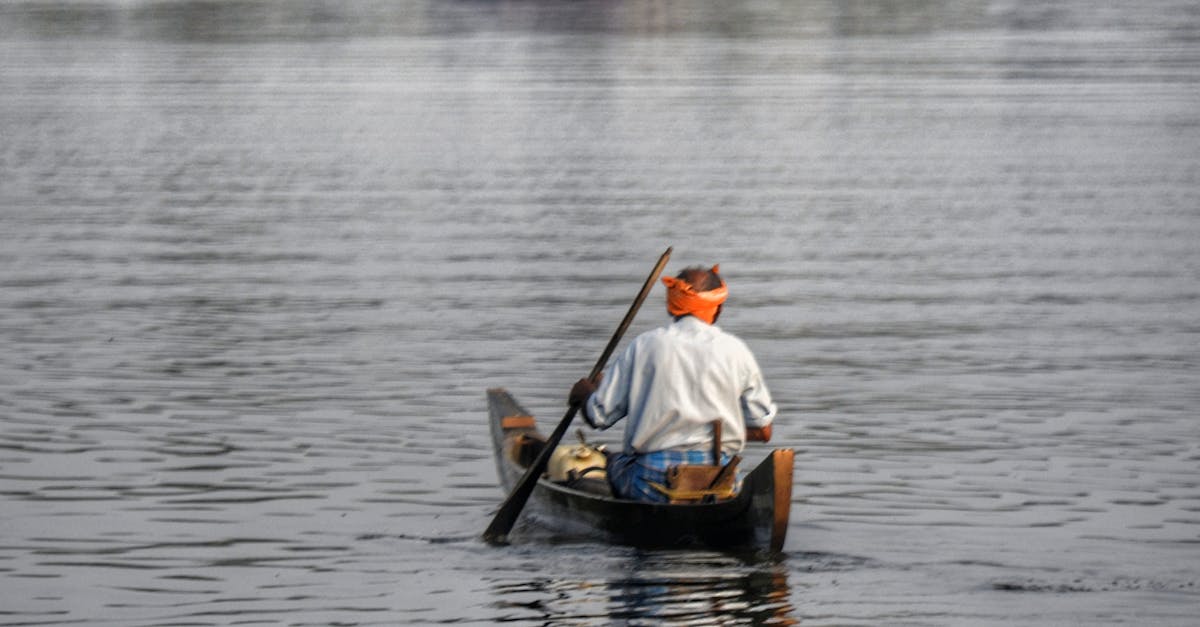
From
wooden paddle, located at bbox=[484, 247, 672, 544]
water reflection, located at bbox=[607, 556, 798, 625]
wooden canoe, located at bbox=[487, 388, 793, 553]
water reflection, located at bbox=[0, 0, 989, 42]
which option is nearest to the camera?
water reflection, located at bbox=[607, 556, 798, 625]

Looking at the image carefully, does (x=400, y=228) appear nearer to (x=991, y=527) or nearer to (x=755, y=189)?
(x=755, y=189)

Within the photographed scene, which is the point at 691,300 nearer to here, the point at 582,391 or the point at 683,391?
the point at 683,391

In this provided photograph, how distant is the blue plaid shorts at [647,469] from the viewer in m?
12.9

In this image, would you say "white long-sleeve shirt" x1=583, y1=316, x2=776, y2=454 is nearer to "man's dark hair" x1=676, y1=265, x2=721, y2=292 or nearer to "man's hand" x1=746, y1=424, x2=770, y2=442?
"man's hand" x1=746, y1=424, x2=770, y2=442

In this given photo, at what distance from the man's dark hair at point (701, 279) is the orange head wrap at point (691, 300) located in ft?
0.07

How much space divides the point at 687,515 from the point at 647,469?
421mm

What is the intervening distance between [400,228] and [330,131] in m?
17.1

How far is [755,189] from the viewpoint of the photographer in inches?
1410

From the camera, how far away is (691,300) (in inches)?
500

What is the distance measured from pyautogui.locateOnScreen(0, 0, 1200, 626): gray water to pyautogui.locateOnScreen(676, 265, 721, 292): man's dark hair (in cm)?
164

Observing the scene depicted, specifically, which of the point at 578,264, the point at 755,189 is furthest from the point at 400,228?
the point at 755,189

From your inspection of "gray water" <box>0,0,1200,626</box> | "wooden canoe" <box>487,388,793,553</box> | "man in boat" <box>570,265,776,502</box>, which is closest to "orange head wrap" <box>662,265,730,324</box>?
"man in boat" <box>570,265,776,502</box>

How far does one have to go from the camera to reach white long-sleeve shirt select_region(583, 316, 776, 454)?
A: 12648 millimetres

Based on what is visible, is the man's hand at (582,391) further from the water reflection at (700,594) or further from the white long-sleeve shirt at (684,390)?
the water reflection at (700,594)
